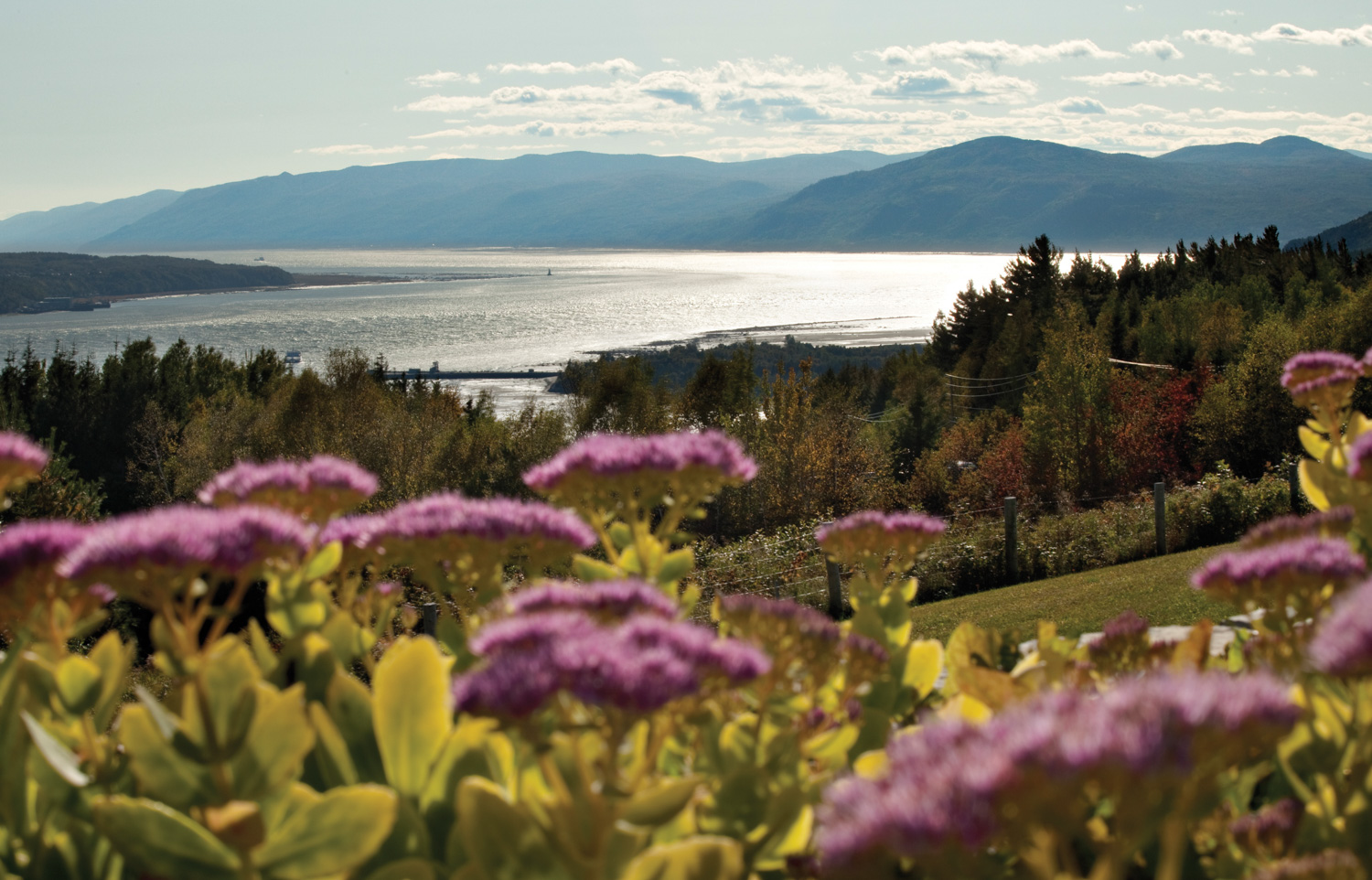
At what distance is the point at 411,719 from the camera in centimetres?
117

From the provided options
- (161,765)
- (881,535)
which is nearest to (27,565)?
(161,765)

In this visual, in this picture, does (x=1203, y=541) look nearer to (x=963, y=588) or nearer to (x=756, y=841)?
(x=963, y=588)

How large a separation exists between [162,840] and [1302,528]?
1694 millimetres

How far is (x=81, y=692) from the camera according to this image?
48.0 inches

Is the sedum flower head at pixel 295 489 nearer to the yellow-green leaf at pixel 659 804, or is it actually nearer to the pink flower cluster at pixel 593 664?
the pink flower cluster at pixel 593 664

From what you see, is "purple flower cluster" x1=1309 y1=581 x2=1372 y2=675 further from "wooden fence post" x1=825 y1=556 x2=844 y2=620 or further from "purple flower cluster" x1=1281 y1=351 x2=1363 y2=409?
"wooden fence post" x1=825 y1=556 x2=844 y2=620

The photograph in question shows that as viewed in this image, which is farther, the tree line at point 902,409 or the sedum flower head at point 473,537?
the tree line at point 902,409

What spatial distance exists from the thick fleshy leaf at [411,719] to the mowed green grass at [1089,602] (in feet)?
32.8

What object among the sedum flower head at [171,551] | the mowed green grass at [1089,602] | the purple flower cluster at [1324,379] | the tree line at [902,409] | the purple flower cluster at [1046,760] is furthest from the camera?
the tree line at [902,409]

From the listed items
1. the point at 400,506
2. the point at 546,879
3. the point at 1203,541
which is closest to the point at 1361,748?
the point at 546,879

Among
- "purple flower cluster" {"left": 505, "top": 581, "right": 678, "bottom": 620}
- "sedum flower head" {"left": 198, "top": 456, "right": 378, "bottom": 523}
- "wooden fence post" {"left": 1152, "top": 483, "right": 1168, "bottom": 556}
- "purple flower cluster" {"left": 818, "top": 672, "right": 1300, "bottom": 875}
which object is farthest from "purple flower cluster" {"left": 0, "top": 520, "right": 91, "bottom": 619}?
"wooden fence post" {"left": 1152, "top": 483, "right": 1168, "bottom": 556}

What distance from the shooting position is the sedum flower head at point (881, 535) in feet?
6.60

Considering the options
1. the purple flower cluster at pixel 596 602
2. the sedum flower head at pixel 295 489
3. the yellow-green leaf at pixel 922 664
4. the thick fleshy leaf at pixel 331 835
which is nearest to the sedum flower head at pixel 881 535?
the yellow-green leaf at pixel 922 664

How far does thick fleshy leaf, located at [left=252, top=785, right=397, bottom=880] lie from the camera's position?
3.18 feet
